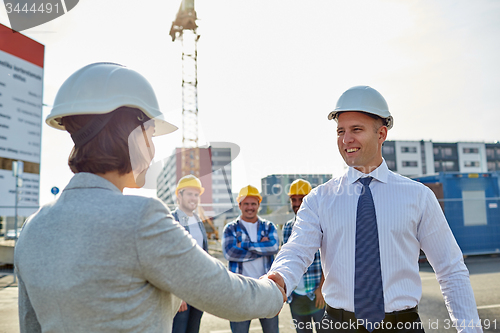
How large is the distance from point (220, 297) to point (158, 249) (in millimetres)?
297

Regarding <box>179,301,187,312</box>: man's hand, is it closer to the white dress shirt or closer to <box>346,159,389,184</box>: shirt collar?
the white dress shirt

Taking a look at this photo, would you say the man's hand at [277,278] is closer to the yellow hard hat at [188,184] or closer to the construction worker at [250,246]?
the construction worker at [250,246]

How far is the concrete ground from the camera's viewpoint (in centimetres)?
589

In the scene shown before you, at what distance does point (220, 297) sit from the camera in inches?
52.9

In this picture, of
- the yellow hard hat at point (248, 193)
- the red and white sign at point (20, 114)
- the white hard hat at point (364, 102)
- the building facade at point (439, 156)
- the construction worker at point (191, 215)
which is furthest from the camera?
the building facade at point (439, 156)

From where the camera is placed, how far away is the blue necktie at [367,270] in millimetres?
2287

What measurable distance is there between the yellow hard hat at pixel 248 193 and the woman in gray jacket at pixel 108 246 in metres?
3.99

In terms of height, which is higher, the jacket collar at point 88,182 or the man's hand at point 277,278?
the jacket collar at point 88,182

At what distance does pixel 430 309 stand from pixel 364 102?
566 cm

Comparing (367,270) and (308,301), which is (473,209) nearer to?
(308,301)

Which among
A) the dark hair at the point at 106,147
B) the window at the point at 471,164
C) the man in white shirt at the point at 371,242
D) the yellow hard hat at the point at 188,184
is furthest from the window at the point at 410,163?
the dark hair at the point at 106,147

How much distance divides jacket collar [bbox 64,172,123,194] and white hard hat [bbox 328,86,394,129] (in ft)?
5.98

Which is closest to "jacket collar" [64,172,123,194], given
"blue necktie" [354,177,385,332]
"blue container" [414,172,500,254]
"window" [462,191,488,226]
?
"blue necktie" [354,177,385,332]

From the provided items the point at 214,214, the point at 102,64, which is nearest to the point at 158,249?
the point at 102,64
